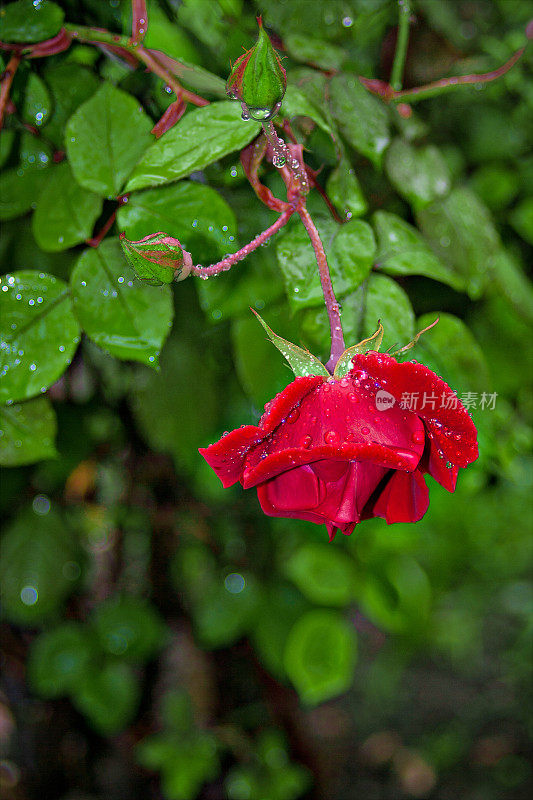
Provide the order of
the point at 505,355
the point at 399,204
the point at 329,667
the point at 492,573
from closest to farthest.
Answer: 1. the point at 399,204
2. the point at 505,355
3. the point at 329,667
4. the point at 492,573

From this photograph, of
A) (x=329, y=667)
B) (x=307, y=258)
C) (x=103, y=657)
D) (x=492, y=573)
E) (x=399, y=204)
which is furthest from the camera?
(x=492, y=573)

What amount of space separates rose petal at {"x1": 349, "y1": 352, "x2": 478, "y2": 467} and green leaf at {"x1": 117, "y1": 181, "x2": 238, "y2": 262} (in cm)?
17

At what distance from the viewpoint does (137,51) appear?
1.59ft

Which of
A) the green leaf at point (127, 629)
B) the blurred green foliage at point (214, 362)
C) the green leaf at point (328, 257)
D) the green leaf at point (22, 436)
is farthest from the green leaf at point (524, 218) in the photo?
the green leaf at point (127, 629)

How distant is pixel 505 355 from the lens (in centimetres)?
79

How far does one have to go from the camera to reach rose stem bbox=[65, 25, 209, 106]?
475 mm

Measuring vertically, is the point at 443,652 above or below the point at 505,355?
below

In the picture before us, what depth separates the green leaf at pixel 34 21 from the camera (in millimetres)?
481

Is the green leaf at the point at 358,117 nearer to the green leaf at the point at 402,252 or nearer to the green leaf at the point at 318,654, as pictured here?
the green leaf at the point at 402,252

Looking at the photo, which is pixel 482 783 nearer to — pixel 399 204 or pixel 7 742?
pixel 7 742

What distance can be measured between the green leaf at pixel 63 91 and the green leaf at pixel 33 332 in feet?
0.53

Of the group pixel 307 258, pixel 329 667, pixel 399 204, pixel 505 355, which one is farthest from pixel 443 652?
pixel 307 258

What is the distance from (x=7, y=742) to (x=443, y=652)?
1411 mm

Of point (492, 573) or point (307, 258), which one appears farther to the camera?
point (492, 573)
